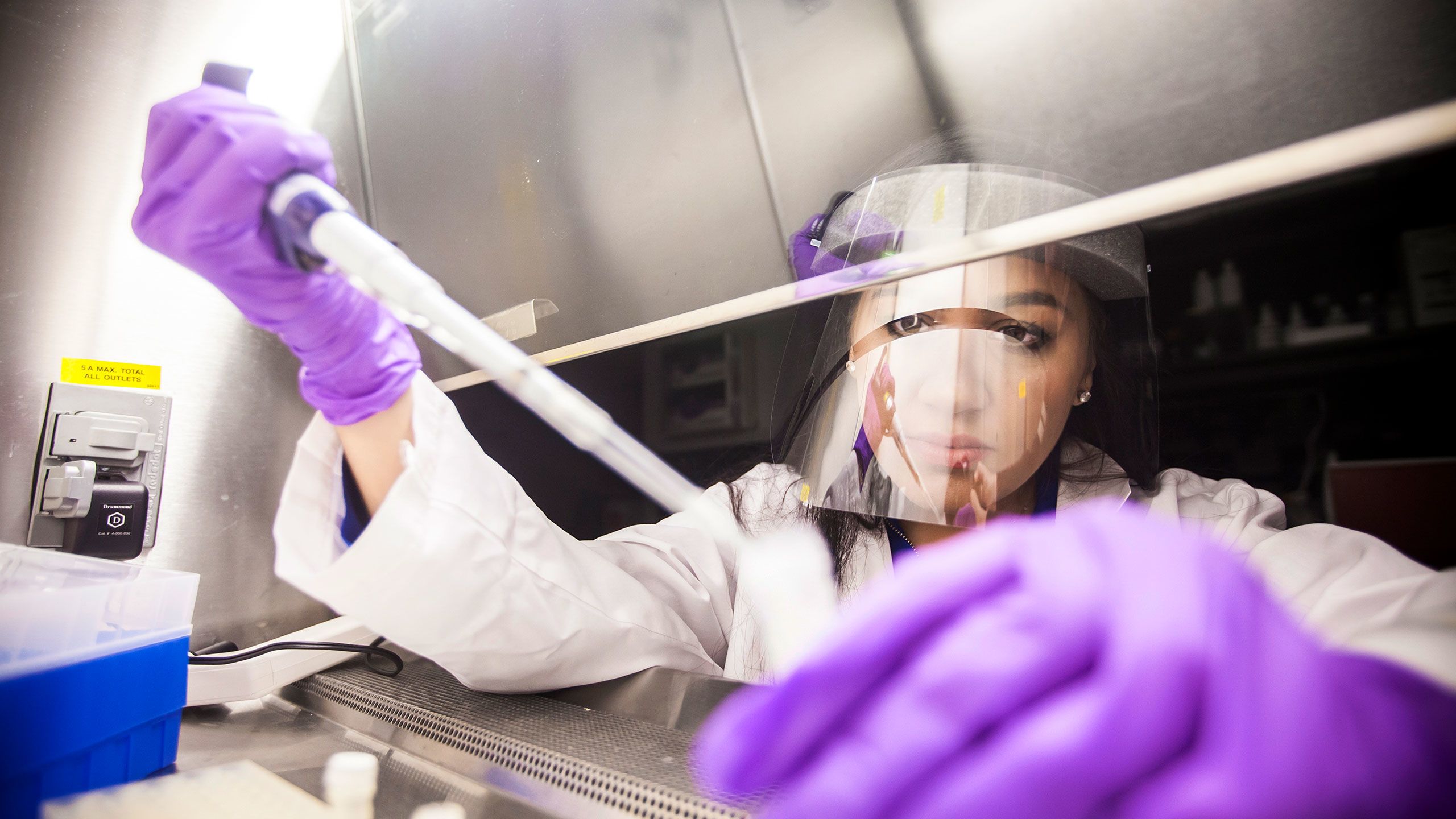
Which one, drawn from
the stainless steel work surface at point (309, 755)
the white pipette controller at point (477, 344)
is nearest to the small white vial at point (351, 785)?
the stainless steel work surface at point (309, 755)

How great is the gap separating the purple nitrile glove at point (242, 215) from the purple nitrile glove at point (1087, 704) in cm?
56

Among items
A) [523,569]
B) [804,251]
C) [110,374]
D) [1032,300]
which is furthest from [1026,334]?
[110,374]

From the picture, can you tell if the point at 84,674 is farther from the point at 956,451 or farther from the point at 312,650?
the point at 956,451

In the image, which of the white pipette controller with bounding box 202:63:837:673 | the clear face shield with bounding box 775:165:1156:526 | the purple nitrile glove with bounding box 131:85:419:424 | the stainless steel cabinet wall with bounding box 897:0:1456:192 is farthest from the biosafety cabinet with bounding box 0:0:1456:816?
the purple nitrile glove with bounding box 131:85:419:424

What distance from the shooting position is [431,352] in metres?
1.24

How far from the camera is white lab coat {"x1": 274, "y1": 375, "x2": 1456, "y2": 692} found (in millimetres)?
614

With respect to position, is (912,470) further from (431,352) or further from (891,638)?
(431,352)

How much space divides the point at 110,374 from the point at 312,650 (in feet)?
1.70

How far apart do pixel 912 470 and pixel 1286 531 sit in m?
0.44

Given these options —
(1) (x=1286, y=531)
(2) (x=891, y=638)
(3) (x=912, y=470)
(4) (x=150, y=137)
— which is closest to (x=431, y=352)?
(4) (x=150, y=137)

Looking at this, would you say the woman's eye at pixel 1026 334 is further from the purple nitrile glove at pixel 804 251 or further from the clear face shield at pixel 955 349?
the purple nitrile glove at pixel 804 251

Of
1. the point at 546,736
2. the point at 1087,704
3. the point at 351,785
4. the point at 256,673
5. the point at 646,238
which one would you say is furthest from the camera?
the point at 646,238

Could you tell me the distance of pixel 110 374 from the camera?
3.14 feet

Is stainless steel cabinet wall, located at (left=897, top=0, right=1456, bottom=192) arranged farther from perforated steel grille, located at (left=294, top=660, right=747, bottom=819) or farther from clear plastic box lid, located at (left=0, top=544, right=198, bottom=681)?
clear plastic box lid, located at (left=0, top=544, right=198, bottom=681)
